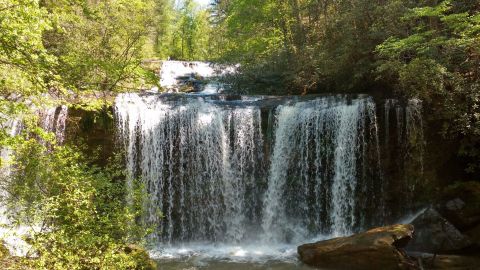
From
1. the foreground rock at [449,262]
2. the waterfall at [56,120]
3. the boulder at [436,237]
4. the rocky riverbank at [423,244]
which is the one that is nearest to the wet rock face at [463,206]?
the rocky riverbank at [423,244]

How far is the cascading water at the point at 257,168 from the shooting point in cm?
1242

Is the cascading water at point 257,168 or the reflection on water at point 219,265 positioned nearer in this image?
the reflection on water at point 219,265

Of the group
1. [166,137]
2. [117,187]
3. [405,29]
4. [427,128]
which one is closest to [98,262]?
[117,187]

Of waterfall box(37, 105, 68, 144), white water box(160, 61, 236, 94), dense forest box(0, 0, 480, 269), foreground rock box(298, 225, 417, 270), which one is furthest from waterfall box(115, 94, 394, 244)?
white water box(160, 61, 236, 94)

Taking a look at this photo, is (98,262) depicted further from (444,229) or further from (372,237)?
(444,229)

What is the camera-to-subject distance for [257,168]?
13.2 meters

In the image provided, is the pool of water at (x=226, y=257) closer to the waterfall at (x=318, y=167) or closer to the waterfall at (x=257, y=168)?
the waterfall at (x=257, y=168)

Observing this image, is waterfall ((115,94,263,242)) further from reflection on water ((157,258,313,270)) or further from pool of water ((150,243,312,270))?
reflection on water ((157,258,313,270))

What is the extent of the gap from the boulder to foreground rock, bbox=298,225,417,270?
0.79 meters

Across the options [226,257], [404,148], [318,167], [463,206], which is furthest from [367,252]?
[404,148]

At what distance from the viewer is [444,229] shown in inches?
408

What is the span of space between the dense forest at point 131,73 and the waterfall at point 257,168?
4.21 feet

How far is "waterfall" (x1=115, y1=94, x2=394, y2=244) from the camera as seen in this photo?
1243cm

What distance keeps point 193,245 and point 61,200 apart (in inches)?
268
